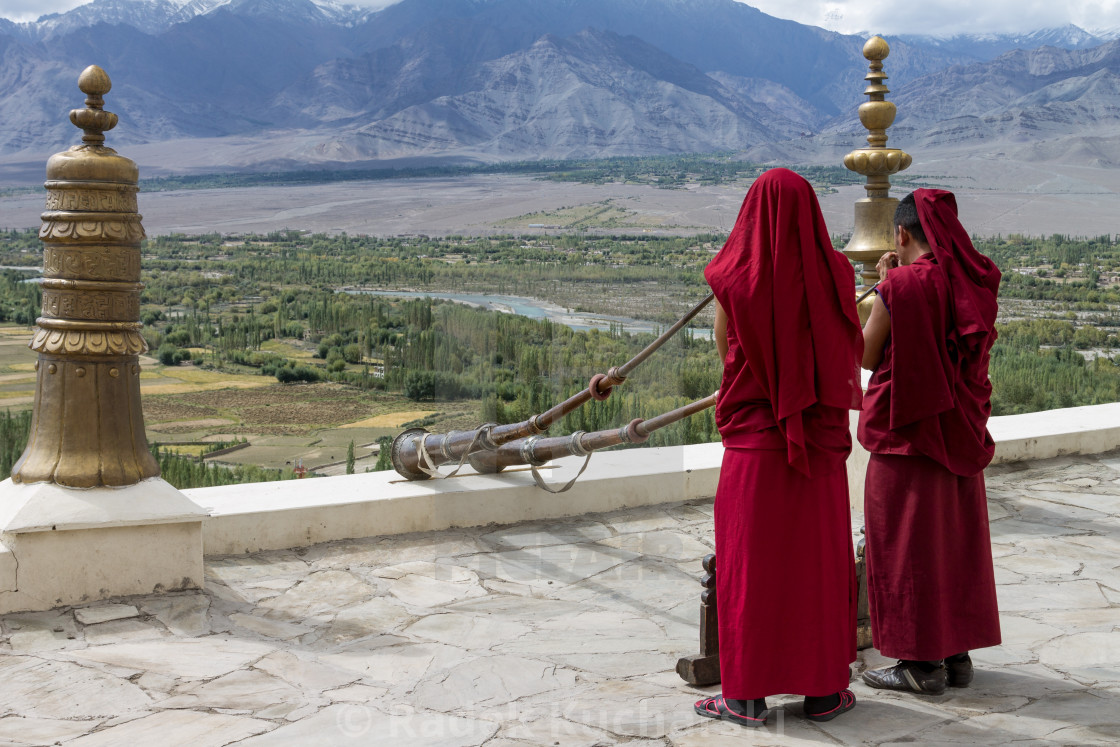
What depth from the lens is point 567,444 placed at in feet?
13.6

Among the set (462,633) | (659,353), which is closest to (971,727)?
(462,633)

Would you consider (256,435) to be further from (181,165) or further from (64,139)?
(181,165)

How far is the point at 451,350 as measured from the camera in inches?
174

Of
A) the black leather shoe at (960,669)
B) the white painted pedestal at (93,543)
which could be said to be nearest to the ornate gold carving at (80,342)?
the white painted pedestal at (93,543)

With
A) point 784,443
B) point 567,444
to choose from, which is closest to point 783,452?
point 784,443

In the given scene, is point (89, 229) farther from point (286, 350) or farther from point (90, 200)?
point (286, 350)

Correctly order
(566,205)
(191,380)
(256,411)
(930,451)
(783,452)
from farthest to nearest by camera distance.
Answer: (566,205)
(191,380)
(256,411)
(930,451)
(783,452)

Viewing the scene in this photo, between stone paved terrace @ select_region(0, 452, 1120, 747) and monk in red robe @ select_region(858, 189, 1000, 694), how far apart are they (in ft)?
0.57

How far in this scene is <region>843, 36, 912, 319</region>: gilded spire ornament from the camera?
15.7 feet

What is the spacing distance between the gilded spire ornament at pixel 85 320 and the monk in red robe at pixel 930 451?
2403 mm

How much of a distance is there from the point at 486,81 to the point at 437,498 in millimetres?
91448

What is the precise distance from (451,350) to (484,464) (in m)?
0.55

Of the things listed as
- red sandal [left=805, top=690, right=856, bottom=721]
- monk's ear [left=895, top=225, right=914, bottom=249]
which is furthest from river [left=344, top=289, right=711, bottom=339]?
red sandal [left=805, top=690, right=856, bottom=721]

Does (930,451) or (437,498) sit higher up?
(930,451)
